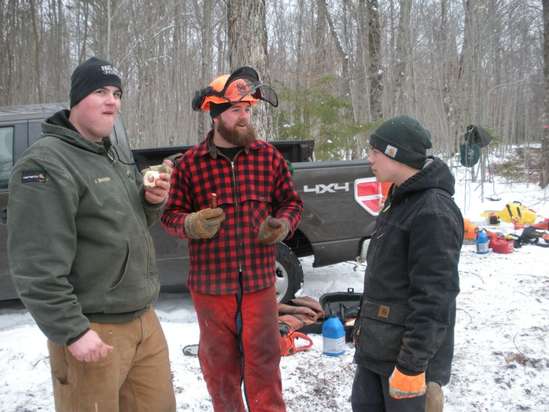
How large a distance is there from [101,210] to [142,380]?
2.75 feet

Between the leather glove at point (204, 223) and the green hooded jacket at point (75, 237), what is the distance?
10.1 inches

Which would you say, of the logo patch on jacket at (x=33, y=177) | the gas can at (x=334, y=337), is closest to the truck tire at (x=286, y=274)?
the gas can at (x=334, y=337)

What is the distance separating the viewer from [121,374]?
2145 mm

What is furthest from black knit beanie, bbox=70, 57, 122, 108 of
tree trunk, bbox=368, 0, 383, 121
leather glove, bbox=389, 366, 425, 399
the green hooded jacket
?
tree trunk, bbox=368, 0, 383, 121

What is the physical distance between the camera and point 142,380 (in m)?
2.28

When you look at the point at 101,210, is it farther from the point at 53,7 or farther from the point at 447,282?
the point at 53,7

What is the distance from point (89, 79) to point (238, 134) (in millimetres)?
854

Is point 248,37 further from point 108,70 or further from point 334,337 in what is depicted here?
point 108,70

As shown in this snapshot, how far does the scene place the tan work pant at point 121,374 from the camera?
2.01 m

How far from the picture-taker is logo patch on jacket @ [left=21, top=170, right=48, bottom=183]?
185 centimetres

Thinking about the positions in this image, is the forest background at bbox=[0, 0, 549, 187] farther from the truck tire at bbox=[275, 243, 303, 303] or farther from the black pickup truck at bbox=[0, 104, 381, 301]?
the truck tire at bbox=[275, 243, 303, 303]

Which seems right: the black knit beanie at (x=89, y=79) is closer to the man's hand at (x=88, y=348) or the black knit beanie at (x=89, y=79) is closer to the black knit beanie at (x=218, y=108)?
the black knit beanie at (x=218, y=108)

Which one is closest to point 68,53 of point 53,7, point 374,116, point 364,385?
point 53,7

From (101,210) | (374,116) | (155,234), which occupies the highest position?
(374,116)
